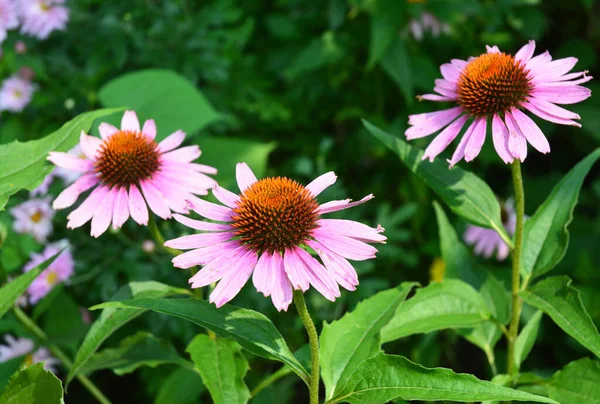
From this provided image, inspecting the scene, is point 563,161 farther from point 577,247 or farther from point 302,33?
point 302,33

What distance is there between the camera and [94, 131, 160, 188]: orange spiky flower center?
1214 mm

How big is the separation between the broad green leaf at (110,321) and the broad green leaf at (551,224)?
65cm

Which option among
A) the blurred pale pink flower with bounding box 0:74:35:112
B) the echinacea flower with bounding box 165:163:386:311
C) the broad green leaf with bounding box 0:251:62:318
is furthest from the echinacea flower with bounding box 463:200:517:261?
the blurred pale pink flower with bounding box 0:74:35:112

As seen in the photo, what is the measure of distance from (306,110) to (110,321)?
63.7 inches

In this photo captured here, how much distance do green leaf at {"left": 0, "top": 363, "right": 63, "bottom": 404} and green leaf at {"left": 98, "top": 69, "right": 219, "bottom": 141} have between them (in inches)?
31.8

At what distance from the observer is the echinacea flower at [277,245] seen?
2.85 ft

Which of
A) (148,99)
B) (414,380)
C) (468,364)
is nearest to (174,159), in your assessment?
(148,99)

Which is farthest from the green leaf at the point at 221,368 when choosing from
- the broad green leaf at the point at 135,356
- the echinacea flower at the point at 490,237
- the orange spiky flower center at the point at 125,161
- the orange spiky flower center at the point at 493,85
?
the echinacea flower at the point at 490,237

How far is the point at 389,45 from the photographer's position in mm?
2248

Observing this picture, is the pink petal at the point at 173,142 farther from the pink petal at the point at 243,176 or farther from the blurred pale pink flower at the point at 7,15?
the blurred pale pink flower at the point at 7,15

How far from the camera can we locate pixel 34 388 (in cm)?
96

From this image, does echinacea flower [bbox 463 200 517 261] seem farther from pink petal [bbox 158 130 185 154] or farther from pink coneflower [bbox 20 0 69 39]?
pink coneflower [bbox 20 0 69 39]

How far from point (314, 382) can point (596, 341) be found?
431 millimetres

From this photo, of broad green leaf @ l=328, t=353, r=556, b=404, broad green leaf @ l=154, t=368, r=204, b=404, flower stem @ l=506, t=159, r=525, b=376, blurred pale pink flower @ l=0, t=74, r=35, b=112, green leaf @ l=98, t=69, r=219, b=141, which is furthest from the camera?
blurred pale pink flower @ l=0, t=74, r=35, b=112
